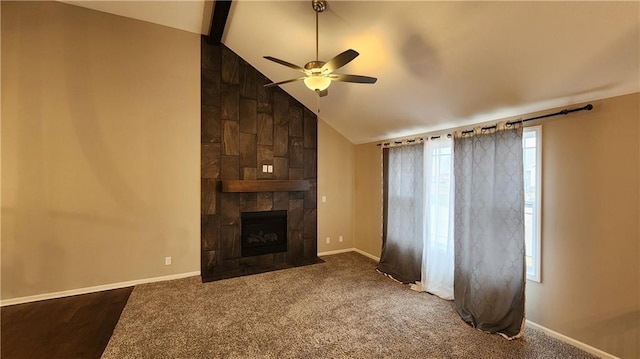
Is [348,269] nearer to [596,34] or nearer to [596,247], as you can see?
[596,247]

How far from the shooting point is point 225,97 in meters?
4.34

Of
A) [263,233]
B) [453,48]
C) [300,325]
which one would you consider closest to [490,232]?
[453,48]

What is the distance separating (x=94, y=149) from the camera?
11.6 feet

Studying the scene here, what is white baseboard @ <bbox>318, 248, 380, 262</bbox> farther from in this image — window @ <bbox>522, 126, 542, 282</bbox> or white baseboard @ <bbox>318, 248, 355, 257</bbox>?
window @ <bbox>522, 126, 542, 282</bbox>

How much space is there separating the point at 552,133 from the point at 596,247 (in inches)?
43.7

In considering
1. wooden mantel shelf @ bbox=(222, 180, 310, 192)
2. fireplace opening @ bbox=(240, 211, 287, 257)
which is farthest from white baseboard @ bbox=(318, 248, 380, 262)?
wooden mantel shelf @ bbox=(222, 180, 310, 192)

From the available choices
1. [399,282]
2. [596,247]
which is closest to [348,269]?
[399,282]

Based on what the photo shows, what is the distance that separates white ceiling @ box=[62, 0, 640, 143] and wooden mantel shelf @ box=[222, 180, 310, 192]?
1.69 meters

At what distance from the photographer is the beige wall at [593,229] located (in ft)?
6.91

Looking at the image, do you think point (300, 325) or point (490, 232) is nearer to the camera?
point (300, 325)

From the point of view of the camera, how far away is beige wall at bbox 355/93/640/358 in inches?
83.0

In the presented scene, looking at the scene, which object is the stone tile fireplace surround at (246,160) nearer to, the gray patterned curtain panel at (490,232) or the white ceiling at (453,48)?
the white ceiling at (453,48)

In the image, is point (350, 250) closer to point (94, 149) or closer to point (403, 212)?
point (403, 212)

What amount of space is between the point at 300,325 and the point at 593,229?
2923 mm
